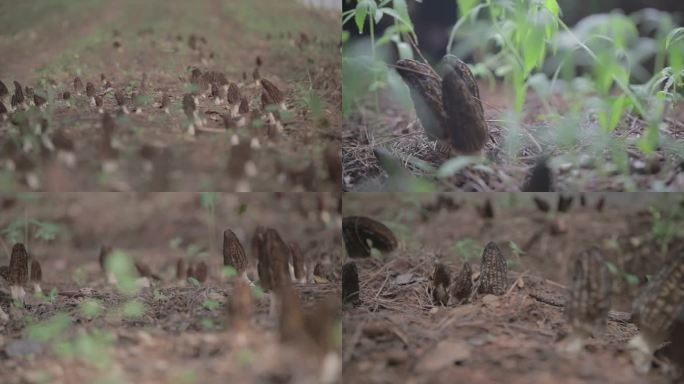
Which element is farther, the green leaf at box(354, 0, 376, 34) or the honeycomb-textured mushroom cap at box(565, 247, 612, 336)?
the green leaf at box(354, 0, 376, 34)

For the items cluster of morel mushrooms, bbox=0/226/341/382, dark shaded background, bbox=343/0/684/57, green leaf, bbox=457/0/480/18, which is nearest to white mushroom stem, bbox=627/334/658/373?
cluster of morel mushrooms, bbox=0/226/341/382

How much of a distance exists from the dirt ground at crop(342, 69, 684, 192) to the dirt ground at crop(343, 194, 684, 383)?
512 mm

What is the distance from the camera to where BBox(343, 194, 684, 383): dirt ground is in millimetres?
1935

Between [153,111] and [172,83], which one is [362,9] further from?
[153,111]

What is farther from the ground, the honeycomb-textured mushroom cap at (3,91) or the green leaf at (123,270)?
the honeycomb-textured mushroom cap at (3,91)

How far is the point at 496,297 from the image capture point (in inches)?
97.0

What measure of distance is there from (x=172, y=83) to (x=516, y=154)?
5.23 feet

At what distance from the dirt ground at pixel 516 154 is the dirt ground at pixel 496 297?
1.68ft

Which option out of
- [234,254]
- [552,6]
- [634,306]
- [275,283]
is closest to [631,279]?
[634,306]

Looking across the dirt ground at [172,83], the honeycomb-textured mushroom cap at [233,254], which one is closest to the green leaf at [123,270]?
the honeycomb-textured mushroom cap at [233,254]

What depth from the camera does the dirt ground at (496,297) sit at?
76.2 inches

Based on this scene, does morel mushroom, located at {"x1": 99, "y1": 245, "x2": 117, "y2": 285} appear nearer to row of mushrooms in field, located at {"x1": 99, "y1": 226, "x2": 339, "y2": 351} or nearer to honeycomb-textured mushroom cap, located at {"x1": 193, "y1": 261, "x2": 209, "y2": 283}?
row of mushrooms in field, located at {"x1": 99, "y1": 226, "x2": 339, "y2": 351}

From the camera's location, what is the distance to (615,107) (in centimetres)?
264

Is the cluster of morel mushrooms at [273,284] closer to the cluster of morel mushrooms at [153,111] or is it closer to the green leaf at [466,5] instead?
the cluster of morel mushrooms at [153,111]
